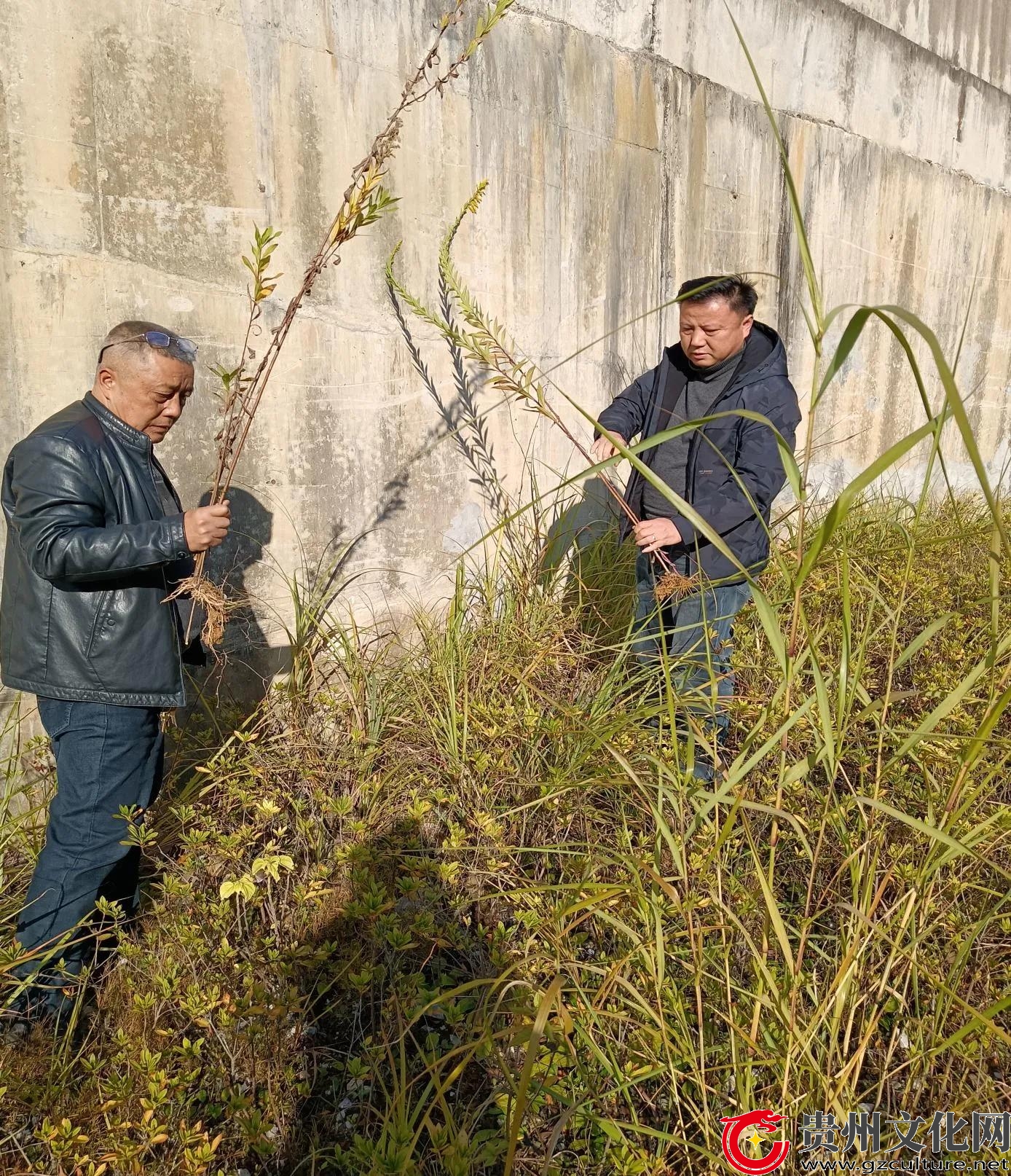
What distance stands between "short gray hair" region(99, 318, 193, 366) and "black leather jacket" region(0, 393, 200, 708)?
0.48 feet

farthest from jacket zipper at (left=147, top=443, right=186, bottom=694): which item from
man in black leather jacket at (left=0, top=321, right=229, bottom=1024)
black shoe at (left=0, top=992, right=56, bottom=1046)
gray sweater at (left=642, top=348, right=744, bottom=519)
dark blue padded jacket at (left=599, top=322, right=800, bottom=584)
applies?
gray sweater at (left=642, top=348, right=744, bottom=519)

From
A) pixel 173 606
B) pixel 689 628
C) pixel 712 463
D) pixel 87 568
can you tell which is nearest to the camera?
pixel 87 568

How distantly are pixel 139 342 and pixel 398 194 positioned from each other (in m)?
1.38

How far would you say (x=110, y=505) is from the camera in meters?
1.98

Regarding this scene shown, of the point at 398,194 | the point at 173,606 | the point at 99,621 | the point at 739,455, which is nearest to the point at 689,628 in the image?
the point at 739,455

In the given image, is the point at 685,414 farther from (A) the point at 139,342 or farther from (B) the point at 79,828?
(B) the point at 79,828

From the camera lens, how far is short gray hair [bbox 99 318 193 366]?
197 centimetres

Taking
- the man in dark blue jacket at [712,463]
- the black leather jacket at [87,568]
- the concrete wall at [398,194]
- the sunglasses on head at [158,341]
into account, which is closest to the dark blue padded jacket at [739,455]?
the man in dark blue jacket at [712,463]

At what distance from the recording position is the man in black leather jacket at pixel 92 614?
1.86 m

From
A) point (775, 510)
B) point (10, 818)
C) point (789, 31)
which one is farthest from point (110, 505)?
point (789, 31)

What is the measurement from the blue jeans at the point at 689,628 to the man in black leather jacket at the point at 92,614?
1323 mm

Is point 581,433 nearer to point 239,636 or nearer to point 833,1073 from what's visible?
point 239,636

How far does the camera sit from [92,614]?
1.94 m

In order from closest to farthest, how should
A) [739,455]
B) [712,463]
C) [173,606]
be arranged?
[173,606] < [739,455] < [712,463]
